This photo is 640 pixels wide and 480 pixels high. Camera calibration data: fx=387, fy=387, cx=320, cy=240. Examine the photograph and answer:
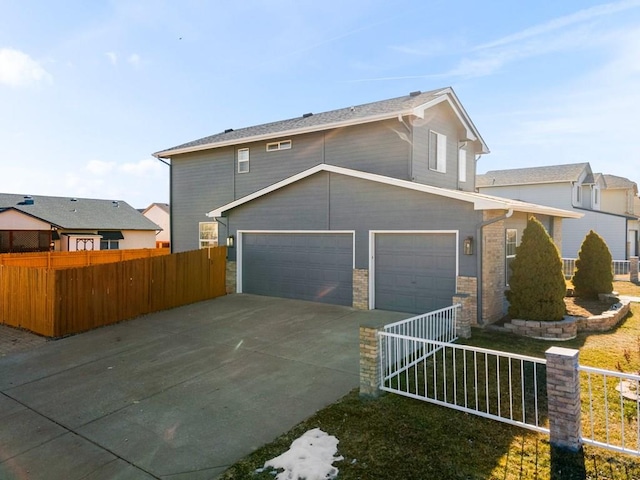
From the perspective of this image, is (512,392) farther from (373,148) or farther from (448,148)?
(448,148)

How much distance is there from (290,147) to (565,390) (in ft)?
43.9

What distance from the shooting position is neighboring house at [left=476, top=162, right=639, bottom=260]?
1011 inches

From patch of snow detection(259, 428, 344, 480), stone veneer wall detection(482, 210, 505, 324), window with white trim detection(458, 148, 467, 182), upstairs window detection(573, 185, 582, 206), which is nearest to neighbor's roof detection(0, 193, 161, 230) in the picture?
window with white trim detection(458, 148, 467, 182)

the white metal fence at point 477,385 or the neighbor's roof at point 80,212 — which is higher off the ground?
the neighbor's roof at point 80,212

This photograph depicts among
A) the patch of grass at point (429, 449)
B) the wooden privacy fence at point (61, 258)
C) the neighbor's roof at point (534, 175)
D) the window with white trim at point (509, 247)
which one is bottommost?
the patch of grass at point (429, 449)

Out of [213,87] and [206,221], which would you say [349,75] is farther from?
[206,221]

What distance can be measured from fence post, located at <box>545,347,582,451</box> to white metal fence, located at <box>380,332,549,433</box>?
0.60 ft

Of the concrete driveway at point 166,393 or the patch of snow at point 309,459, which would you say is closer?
the patch of snow at point 309,459

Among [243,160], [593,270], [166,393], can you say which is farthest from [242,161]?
[593,270]

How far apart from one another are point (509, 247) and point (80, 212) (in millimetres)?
29566

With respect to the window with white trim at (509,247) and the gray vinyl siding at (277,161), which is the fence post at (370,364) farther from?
the gray vinyl siding at (277,161)

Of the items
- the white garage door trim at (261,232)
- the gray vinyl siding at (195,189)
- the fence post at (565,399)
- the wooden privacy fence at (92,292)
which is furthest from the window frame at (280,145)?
the fence post at (565,399)

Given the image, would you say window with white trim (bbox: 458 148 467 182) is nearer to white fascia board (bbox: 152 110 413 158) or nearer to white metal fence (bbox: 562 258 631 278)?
white fascia board (bbox: 152 110 413 158)

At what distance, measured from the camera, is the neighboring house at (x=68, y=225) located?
21.9m
